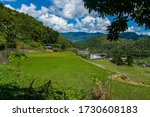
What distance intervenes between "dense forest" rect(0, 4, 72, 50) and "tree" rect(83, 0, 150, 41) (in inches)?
2918

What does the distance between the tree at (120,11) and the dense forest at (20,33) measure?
7412 cm

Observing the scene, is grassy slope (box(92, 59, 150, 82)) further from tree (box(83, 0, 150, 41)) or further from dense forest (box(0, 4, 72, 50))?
tree (box(83, 0, 150, 41))

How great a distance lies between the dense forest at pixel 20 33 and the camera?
9581cm

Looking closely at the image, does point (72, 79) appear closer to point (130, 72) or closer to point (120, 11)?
point (120, 11)

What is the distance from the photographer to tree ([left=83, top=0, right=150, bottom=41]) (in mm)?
11211

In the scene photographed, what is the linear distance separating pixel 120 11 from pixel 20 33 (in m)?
117

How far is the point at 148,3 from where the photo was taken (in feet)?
35.5

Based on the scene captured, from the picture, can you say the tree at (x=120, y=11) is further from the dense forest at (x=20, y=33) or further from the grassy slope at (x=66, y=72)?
the dense forest at (x=20, y=33)

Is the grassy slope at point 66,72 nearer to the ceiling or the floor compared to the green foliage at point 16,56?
nearer to the floor

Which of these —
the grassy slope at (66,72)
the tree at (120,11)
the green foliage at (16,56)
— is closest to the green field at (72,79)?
the grassy slope at (66,72)

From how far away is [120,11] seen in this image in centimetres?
1170

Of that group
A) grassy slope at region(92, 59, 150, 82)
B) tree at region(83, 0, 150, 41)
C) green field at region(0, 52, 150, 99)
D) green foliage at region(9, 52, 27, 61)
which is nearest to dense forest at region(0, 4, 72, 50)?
grassy slope at region(92, 59, 150, 82)

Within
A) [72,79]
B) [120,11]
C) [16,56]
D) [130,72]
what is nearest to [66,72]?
[72,79]

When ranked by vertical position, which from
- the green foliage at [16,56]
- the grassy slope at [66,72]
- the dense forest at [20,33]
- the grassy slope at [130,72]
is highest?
the dense forest at [20,33]
